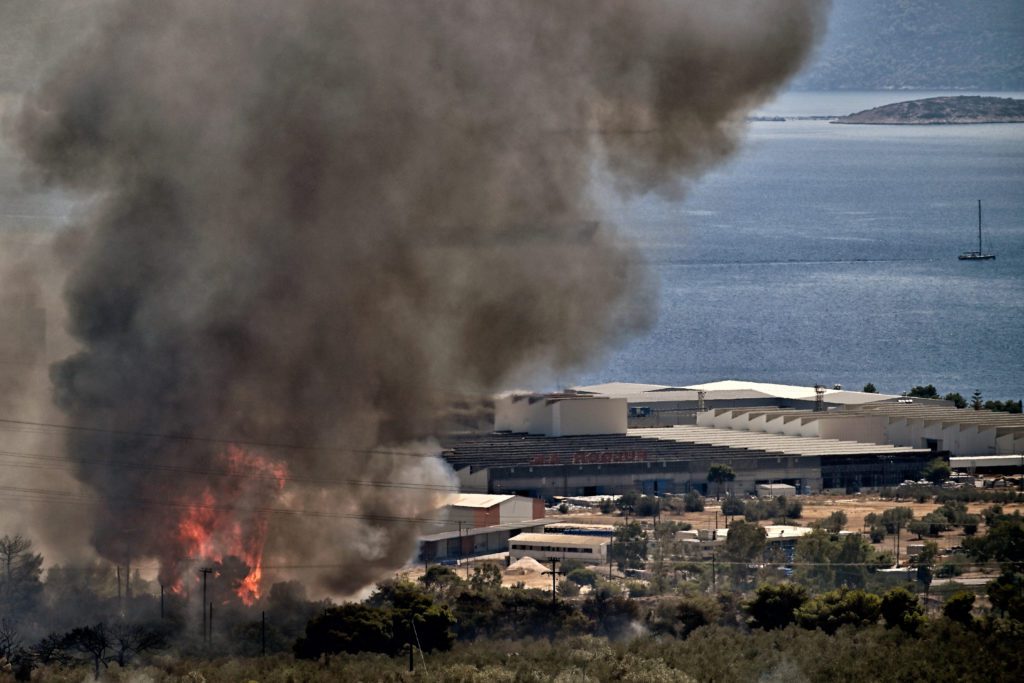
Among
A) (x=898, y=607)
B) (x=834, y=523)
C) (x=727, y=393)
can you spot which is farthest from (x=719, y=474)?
(x=898, y=607)

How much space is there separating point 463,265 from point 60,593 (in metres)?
12.1

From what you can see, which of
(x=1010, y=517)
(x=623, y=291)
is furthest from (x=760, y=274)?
(x=623, y=291)

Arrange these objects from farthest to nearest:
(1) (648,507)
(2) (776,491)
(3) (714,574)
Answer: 1. (2) (776,491)
2. (1) (648,507)
3. (3) (714,574)

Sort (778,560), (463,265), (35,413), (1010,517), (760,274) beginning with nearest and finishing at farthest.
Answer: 1. (463,265)
2. (35,413)
3. (778,560)
4. (1010,517)
5. (760,274)

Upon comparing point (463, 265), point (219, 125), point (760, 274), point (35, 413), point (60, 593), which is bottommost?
point (60, 593)

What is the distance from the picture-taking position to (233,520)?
141 ft

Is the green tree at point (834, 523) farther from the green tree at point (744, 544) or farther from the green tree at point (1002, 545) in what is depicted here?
the green tree at point (1002, 545)

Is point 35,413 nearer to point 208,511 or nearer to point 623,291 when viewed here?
point 208,511

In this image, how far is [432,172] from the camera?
45.2m

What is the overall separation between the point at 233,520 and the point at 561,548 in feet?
61.5

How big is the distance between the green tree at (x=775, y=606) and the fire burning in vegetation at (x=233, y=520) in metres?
13.2

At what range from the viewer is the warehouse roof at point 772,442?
77.4 meters

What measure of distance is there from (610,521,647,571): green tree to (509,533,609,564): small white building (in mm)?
523

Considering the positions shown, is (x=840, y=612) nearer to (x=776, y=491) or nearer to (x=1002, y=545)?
(x=1002, y=545)
